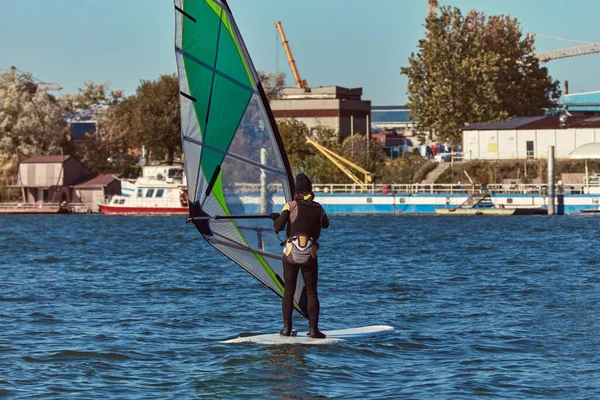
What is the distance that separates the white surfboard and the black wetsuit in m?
0.42

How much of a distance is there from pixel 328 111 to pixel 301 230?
239 ft

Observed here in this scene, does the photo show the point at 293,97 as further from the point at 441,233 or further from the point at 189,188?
the point at 189,188

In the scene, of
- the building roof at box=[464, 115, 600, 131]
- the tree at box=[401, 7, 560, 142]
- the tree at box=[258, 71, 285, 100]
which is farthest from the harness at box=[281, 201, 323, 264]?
the tree at box=[258, 71, 285, 100]

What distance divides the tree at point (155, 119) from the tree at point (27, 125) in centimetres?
529

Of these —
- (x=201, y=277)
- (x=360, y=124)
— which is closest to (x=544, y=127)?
(x=360, y=124)

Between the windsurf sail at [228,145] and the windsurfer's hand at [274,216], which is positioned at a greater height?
the windsurf sail at [228,145]

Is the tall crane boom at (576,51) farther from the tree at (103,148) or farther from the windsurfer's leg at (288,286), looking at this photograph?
the windsurfer's leg at (288,286)

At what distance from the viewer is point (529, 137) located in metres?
68.1

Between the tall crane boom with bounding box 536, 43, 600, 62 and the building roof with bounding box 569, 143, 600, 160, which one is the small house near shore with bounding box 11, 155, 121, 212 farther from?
the tall crane boom with bounding box 536, 43, 600, 62

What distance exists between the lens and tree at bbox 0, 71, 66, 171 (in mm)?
81375

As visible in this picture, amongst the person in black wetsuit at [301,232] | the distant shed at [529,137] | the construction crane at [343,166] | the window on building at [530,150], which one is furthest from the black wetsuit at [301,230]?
the construction crane at [343,166]

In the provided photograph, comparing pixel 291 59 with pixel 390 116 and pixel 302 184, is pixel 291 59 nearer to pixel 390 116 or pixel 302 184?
pixel 390 116

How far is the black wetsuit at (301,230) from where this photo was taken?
38.2 ft

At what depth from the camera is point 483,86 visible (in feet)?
250
